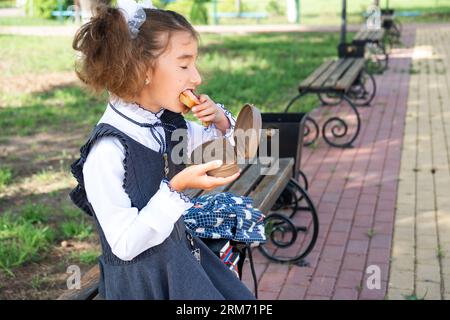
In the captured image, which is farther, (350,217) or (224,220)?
(350,217)

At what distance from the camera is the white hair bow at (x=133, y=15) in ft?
5.34

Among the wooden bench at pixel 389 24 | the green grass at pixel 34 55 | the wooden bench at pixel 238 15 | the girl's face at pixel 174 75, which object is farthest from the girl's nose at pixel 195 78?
the wooden bench at pixel 238 15

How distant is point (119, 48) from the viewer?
1.60 metres

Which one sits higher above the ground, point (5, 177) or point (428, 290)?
point (5, 177)

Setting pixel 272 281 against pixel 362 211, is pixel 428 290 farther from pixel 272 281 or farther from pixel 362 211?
pixel 362 211

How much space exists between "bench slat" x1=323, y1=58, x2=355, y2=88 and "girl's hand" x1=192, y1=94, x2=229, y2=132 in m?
4.06

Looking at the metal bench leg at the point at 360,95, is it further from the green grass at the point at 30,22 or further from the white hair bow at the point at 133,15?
the green grass at the point at 30,22

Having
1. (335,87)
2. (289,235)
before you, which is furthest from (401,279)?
(335,87)

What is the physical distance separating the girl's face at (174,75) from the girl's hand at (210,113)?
0.27ft

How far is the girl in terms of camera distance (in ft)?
5.09

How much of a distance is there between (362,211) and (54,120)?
4339 mm

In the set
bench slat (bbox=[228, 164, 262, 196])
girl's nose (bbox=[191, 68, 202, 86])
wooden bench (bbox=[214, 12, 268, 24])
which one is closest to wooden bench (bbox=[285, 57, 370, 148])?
bench slat (bbox=[228, 164, 262, 196])

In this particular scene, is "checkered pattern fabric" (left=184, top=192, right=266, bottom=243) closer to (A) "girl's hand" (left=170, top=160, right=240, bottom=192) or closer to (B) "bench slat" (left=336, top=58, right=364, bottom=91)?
(A) "girl's hand" (left=170, top=160, right=240, bottom=192)

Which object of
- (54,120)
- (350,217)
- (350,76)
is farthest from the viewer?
(54,120)
